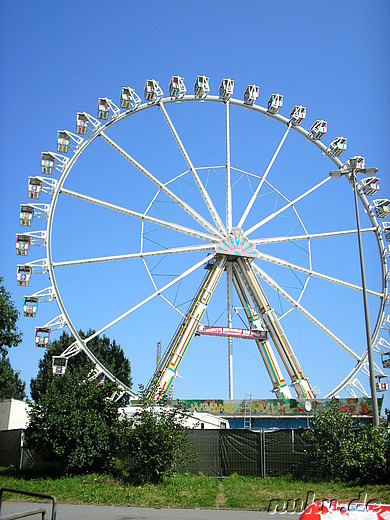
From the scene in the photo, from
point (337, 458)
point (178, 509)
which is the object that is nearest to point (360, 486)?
point (337, 458)

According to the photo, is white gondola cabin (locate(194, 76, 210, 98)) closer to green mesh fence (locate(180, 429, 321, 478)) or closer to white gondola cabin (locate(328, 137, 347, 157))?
white gondola cabin (locate(328, 137, 347, 157))

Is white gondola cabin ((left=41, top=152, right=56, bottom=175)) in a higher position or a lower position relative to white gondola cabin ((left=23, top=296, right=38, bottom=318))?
higher

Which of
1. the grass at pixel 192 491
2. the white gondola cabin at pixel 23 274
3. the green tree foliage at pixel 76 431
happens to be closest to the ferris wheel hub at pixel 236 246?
the white gondola cabin at pixel 23 274

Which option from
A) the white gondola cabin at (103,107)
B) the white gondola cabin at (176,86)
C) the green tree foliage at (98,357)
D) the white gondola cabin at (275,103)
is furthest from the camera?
the green tree foliage at (98,357)

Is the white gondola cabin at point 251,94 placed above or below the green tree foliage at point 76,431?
above

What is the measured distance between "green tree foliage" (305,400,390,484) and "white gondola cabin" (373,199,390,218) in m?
21.6

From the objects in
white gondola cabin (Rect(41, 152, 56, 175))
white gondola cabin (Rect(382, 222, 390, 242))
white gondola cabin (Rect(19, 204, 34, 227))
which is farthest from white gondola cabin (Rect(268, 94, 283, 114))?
white gondola cabin (Rect(19, 204, 34, 227))

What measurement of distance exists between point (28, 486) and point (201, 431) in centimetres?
566

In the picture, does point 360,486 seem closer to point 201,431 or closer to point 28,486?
point 201,431

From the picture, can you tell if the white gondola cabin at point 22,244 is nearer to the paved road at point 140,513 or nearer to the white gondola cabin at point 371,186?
the paved road at point 140,513

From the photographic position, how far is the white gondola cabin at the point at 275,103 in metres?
35.9

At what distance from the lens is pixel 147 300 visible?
2941 cm

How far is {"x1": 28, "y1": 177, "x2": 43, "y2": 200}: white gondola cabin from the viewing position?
1140 inches

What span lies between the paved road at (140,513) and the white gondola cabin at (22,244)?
1612 centimetres
